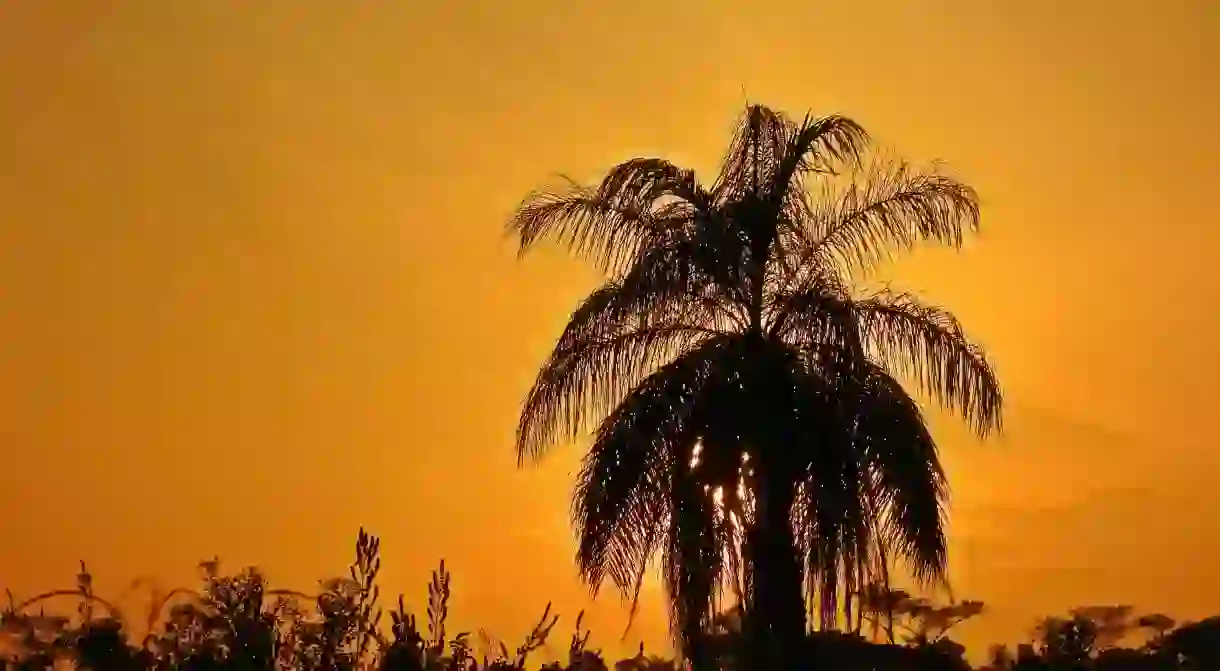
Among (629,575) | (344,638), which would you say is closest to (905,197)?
(629,575)

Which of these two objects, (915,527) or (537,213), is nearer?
(915,527)

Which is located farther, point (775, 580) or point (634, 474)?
point (634, 474)

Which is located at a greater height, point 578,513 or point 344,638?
point 578,513

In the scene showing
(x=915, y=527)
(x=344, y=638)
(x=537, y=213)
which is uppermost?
(x=537, y=213)

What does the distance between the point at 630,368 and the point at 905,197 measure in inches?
141

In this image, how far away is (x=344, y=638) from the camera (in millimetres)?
12875

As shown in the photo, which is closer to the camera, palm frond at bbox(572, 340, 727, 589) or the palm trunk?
the palm trunk

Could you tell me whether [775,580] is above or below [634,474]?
below

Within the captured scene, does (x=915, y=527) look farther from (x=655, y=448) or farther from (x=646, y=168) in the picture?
(x=646, y=168)

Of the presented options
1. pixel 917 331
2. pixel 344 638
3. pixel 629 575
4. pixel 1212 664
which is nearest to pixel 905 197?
pixel 917 331

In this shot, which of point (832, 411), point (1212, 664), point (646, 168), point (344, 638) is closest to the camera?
point (344, 638)

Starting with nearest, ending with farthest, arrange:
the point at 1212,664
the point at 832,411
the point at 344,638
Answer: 1. the point at 344,638
2. the point at 832,411
3. the point at 1212,664

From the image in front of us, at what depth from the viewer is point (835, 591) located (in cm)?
1653

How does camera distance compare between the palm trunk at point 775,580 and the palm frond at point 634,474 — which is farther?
the palm frond at point 634,474
